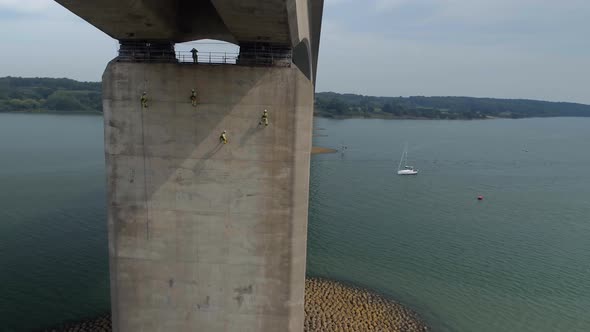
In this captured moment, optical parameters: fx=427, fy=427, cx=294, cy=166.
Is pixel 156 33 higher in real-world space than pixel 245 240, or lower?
higher

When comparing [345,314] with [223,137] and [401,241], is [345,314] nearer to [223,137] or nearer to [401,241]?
[223,137]

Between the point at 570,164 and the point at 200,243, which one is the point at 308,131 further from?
the point at 570,164

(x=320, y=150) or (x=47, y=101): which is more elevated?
(x=47, y=101)

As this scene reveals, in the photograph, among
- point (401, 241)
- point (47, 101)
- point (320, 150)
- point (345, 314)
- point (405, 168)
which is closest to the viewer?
point (345, 314)

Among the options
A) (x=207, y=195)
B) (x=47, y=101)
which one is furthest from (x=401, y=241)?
(x=47, y=101)

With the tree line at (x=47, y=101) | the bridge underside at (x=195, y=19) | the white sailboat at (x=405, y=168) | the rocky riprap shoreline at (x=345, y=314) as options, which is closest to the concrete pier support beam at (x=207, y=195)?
the bridge underside at (x=195, y=19)

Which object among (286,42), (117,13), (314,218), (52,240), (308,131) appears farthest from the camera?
(314,218)

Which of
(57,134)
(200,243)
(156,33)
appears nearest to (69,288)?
(200,243)
